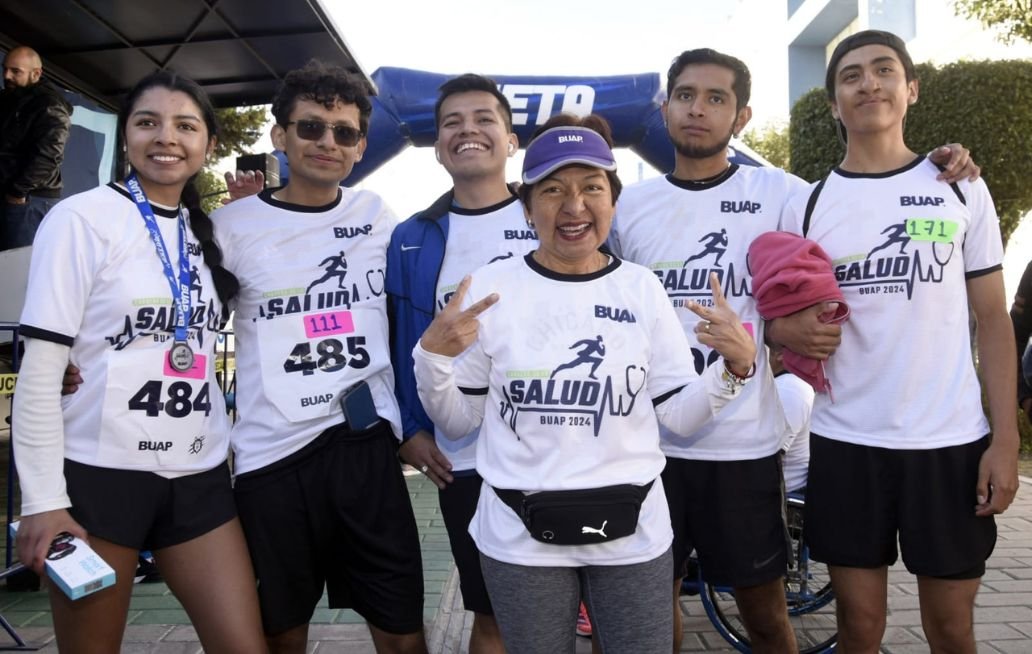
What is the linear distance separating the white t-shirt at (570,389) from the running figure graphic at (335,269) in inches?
25.6

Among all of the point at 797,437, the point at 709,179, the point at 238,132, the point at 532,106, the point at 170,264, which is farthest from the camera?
the point at 238,132

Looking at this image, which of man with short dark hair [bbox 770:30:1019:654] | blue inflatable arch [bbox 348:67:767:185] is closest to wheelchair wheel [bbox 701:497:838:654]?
man with short dark hair [bbox 770:30:1019:654]


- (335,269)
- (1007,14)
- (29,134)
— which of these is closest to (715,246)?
(335,269)

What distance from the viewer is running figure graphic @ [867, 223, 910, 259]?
251cm

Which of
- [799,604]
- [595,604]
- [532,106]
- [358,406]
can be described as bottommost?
[799,604]

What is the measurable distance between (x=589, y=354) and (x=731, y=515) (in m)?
0.97

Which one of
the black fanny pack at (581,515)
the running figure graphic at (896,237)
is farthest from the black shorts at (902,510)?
the black fanny pack at (581,515)

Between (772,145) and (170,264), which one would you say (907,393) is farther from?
(772,145)

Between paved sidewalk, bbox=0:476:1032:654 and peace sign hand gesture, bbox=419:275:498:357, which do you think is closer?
peace sign hand gesture, bbox=419:275:498:357

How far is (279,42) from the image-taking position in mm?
6863

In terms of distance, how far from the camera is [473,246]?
2844 millimetres

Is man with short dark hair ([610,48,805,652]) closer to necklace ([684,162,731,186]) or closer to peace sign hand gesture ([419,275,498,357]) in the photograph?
necklace ([684,162,731,186])

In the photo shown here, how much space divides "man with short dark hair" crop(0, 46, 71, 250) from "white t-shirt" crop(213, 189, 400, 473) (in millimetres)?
3584

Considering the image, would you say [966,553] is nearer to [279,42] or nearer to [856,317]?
[856,317]
